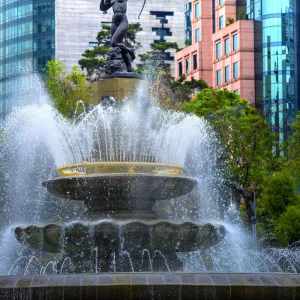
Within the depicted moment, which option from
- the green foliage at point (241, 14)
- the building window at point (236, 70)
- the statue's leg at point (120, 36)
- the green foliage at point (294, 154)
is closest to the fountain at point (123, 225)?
the statue's leg at point (120, 36)

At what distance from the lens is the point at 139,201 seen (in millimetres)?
20266

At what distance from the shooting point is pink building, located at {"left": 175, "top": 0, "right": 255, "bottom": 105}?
81250 mm

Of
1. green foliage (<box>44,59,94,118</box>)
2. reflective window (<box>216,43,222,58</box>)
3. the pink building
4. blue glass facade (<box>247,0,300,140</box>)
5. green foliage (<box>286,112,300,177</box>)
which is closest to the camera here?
green foliage (<box>286,112,300,177</box>)

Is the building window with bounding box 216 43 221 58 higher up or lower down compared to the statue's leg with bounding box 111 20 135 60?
higher up

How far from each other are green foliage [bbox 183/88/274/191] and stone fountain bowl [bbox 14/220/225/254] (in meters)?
24.2

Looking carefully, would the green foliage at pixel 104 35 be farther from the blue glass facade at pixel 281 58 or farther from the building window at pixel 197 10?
the building window at pixel 197 10

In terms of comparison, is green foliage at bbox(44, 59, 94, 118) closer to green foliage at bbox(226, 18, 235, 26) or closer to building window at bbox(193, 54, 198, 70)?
green foliage at bbox(226, 18, 235, 26)

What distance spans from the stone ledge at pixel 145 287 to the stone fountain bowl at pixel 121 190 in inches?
159

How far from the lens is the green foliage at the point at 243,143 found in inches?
1775

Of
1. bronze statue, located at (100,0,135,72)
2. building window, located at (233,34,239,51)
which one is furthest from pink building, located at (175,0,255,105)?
bronze statue, located at (100,0,135,72)

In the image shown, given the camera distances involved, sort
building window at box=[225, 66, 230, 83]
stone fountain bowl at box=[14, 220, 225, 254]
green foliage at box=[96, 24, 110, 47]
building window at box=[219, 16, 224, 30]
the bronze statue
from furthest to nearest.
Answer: building window at box=[219, 16, 224, 30]
building window at box=[225, 66, 230, 83]
green foliage at box=[96, 24, 110, 47]
the bronze statue
stone fountain bowl at box=[14, 220, 225, 254]

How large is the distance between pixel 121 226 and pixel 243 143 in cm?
2755

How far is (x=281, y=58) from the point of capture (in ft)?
257

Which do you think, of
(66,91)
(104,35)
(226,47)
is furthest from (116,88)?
(226,47)
